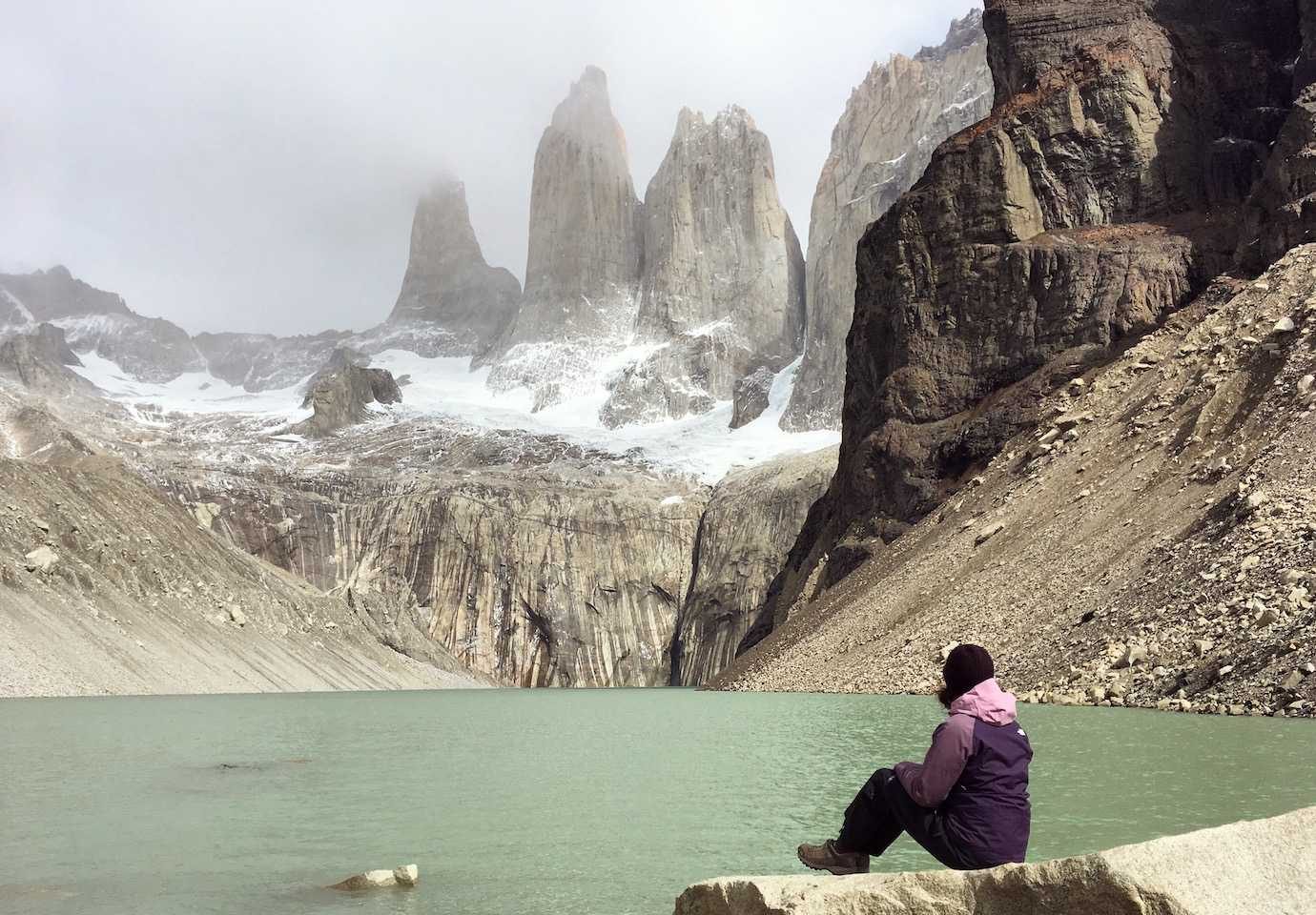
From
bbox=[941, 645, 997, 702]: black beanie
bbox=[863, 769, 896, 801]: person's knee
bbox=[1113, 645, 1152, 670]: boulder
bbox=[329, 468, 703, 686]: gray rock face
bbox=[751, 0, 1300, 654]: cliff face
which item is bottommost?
bbox=[329, 468, 703, 686]: gray rock face

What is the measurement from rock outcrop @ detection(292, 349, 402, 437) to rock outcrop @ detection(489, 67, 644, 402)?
21859 mm

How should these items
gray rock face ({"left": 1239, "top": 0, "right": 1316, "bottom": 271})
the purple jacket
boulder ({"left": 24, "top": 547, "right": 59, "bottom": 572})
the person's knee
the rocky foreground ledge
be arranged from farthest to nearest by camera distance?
boulder ({"left": 24, "top": 547, "right": 59, "bottom": 572}), gray rock face ({"left": 1239, "top": 0, "right": 1316, "bottom": 271}), the person's knee, the purple jacket, the rocky foreground ledge

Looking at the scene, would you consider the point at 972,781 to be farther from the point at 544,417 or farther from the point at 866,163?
the point at 544,417

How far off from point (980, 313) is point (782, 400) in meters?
85.6

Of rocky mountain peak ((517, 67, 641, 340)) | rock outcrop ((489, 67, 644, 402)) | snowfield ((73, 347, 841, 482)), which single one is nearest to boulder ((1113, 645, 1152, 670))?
snowfield ((73, 347, 841, 482))

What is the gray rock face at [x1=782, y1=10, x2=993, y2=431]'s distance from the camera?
131 m

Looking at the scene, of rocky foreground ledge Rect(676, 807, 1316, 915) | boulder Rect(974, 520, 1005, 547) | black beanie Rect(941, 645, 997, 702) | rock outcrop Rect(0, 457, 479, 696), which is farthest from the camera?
rock outcrop Rect(0, 457, 479, 696)

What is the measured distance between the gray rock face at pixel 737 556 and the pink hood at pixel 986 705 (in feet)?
287

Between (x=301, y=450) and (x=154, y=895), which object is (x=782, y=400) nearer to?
(x=301, y=450)

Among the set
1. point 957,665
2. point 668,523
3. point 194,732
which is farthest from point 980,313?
point 668,523

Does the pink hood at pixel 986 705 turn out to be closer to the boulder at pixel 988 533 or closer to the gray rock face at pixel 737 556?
the boulder at pixel 988 533

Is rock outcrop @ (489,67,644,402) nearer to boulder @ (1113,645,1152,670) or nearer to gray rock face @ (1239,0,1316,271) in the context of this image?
gray rock face @ (1239,0,1316,271)

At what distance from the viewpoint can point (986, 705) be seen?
6.61 metres

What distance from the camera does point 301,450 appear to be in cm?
11844
